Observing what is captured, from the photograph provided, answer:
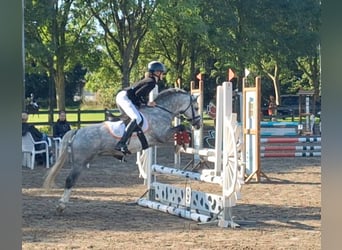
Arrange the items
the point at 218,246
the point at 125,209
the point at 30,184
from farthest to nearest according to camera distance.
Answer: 1. the point at 30,184
2. the point at 125,209
3. the point at 218,246

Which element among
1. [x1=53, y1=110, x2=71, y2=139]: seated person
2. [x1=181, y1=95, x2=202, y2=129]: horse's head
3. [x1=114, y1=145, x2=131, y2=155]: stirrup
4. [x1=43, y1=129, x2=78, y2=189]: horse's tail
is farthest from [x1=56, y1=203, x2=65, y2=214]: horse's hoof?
[x1=53, y1=110, x2=71, y2=139]: seated person

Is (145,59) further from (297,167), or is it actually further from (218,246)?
(218,246)

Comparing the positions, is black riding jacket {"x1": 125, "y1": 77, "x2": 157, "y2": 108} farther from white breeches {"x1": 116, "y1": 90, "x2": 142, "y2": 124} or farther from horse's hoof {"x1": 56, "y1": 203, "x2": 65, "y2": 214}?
horse's hoof {"x1": 56, "y1": 203, "x2": 65, "y2": 214}

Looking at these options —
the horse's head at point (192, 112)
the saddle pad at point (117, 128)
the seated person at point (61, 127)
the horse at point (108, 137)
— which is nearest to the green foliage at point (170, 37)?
the seated person at point (61, 127)

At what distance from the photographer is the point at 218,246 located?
538 cm

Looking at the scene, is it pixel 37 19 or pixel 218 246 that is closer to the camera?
pixel 218 246

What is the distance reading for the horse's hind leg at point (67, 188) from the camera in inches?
277

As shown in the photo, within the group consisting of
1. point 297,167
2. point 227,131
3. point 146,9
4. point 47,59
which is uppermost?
point 146,9

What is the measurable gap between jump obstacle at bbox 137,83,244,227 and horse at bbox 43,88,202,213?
1.58 ft

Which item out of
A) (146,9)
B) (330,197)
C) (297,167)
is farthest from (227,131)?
(146,9)

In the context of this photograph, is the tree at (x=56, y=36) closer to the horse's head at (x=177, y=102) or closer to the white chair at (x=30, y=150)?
the white chair at (x=30, y=150)

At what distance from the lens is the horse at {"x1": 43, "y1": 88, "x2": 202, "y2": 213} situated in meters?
7.26

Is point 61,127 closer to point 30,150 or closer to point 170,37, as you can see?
point 30,150

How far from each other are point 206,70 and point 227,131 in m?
25.7
